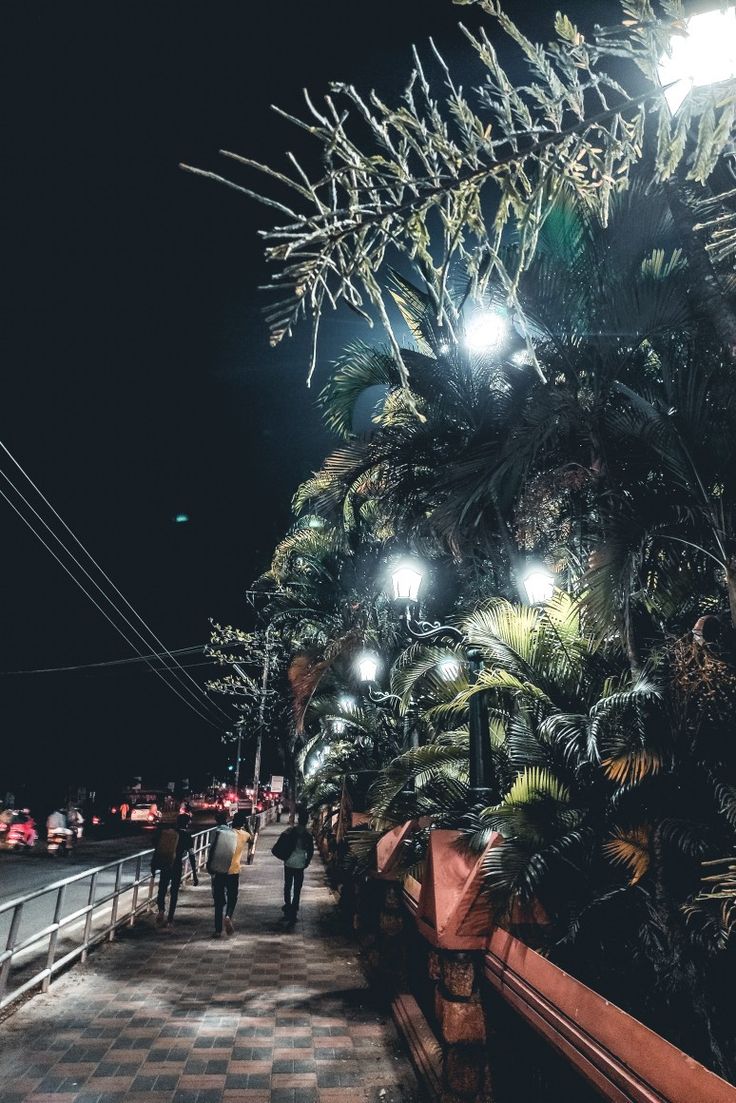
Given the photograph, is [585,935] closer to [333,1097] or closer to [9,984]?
[333,1097]

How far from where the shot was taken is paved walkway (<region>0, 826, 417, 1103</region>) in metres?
4.60

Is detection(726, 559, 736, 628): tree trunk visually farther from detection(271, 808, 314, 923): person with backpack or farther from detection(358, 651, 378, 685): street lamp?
detection(358, 651, 378, 685): street lamp

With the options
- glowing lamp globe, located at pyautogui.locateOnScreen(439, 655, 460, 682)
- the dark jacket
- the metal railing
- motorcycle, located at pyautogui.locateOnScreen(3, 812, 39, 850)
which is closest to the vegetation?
glowing lamp globe, located at pyautogui.locateOnScreen(439, 655, 460, 682)

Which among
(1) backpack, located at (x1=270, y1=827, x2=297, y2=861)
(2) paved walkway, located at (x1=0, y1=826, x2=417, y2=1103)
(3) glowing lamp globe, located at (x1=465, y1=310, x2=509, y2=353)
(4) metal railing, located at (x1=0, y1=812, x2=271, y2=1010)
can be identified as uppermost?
(3) glowing lamp globe, located at (x1=465, y1=310, x2=509, y2=353)

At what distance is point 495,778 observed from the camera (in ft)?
22.1

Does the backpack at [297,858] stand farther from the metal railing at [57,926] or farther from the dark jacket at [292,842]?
the metal railing at [57,926]

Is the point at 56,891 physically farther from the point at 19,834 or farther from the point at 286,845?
the point at 19,834

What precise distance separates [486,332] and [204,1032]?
24.7 feet

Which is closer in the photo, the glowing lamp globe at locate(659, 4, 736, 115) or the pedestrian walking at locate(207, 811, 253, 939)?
the glowing lamp globe at locate(659, 4, 736, 115)

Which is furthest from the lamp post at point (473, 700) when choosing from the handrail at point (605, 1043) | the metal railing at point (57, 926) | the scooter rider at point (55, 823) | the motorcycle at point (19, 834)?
the motorcycle at point (19, 834)

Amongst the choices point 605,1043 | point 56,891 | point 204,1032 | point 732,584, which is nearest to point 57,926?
point 204,1032

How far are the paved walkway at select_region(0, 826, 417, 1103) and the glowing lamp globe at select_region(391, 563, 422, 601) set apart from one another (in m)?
4.40

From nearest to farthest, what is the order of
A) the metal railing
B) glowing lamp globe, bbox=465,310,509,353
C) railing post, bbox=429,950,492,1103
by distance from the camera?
railing post, bbox=429,950,492,1103 → the metal railing → glowing lamp globe, bbox=465,310,509,353

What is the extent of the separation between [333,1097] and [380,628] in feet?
29.3
